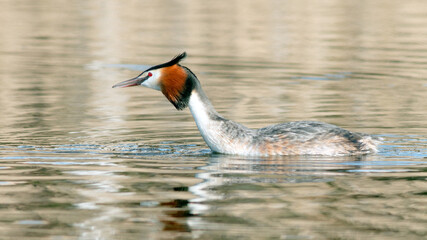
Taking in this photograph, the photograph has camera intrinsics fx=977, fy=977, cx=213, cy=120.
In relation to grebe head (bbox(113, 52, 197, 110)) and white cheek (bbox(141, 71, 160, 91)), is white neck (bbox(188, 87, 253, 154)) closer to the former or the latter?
grebe head (bbox(113, 52, 197, 110))

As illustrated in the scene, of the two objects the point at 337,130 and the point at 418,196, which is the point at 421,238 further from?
the point at 337,130

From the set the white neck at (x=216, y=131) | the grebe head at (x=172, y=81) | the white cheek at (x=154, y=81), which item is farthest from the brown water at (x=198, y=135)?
the white cheek at (x=154, y=81)

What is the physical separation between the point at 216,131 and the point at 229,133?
174mm

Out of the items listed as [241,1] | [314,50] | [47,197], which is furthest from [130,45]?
[47,197]

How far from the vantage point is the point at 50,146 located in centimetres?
1358

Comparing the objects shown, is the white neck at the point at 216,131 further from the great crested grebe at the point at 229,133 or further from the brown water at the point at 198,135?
the brown water at the point at 198,135

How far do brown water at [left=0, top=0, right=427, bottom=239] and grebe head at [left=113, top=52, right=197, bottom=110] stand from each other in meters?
0.80

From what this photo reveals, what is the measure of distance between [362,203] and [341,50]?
738 inches

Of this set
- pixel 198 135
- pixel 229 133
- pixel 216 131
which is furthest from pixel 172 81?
pixel 198 135

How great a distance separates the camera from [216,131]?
42.3ft

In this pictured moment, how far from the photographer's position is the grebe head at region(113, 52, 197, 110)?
501 inches

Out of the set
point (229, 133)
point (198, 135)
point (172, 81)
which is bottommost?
point (198, 135)

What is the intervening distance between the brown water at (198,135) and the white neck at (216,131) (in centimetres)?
18

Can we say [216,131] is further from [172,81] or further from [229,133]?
[172,81]
